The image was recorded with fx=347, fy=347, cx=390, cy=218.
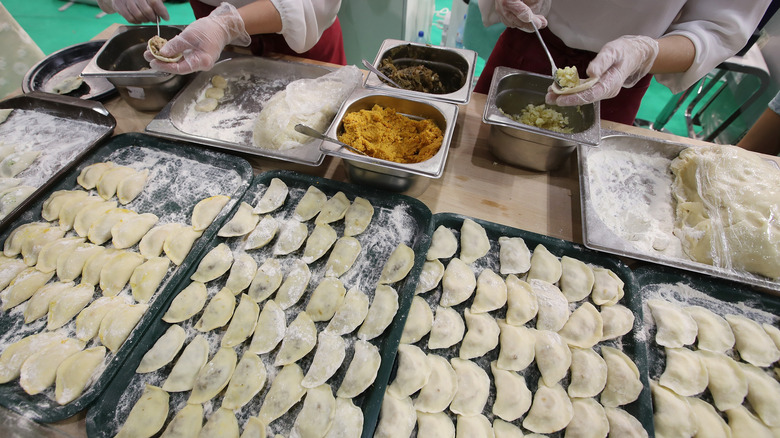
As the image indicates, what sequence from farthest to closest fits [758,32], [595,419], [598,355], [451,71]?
[758,32] → [451,71] → [598,355] → [595,419]

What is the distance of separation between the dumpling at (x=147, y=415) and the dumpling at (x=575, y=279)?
1513mm

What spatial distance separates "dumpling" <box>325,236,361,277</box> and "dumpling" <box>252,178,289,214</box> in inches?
14.1

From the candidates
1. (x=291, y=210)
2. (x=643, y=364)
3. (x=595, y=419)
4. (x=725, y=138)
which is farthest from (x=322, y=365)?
(x=725, y=138)

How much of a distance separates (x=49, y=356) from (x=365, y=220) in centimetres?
122

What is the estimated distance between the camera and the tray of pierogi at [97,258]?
45.7 inches

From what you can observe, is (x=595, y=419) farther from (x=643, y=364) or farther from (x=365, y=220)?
(x=365, y=220)

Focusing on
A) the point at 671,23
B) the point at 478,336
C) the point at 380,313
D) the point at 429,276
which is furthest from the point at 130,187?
the point at 671,23

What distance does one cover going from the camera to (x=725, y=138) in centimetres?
380

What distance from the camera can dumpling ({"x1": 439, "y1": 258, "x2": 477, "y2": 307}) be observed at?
1379 millimetres

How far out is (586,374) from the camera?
1.23 metres

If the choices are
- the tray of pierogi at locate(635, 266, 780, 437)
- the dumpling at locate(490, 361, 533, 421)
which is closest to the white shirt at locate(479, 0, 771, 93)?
the tray of pierogi at locate(635, 266, 780, 437)

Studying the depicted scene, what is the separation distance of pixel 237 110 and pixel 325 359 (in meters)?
1.59

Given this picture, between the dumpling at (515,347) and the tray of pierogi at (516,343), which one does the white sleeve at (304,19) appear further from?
the dumpling at (515,347)

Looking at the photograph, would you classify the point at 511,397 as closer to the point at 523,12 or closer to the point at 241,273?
the point at 241,273
